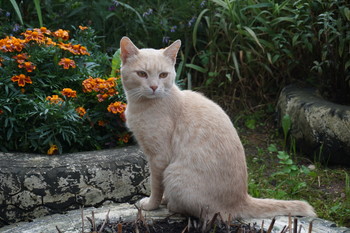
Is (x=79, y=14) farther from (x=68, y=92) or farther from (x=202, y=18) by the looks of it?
(x=68, y=92)

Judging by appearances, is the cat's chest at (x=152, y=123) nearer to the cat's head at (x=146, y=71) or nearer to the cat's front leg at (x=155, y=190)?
the cat's head at (x=146, y=71)

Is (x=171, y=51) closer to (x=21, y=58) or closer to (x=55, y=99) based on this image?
(x=55, y=99)

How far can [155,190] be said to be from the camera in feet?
9.53

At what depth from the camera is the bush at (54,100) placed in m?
3.52

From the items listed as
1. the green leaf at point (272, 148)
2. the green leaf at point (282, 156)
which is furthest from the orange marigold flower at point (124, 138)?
the green leaf at point (272, 148)

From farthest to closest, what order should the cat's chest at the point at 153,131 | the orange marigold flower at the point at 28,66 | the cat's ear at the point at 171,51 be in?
the orange marigold flower at the point at 28,66
the cat's ear at the point at 171,51
the cat's chest at the point at 153,131

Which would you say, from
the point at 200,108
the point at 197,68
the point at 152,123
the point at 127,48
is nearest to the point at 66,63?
the point at 127,48

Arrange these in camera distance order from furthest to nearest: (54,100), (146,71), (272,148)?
1. (272,148)
2. (54,100)
3. (146,71)

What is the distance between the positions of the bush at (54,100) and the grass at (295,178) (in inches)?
53.3

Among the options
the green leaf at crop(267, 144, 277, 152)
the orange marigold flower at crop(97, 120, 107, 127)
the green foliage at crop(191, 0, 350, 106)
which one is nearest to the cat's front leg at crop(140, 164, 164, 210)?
the orange marigold flower at crop(97, 120, 107, 127)

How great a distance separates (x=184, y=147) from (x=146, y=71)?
493 mm

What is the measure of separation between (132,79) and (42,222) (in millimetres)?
994

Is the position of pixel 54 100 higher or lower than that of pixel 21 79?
lower

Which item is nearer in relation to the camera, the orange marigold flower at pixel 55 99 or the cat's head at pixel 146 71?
the cat's head at pixel 146 71
